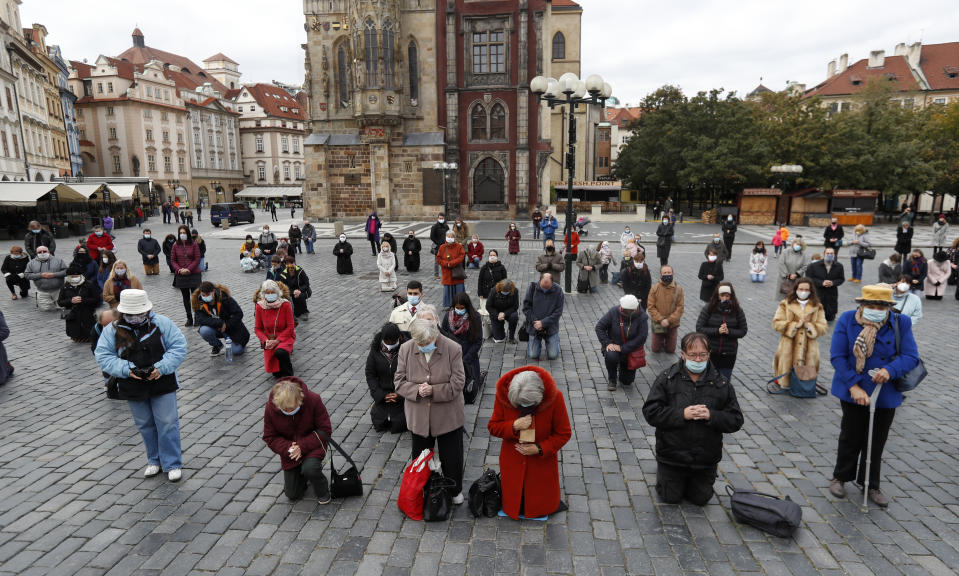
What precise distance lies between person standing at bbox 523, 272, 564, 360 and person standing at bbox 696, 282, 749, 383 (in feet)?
7.00

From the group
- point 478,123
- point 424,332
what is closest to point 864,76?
point 478,123

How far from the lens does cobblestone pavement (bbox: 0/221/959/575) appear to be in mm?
4250

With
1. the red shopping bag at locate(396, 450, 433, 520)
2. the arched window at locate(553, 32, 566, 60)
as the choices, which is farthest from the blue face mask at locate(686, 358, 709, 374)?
the arched window at locate(553, 32, 566, 60)

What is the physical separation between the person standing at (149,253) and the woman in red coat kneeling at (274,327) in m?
11.2

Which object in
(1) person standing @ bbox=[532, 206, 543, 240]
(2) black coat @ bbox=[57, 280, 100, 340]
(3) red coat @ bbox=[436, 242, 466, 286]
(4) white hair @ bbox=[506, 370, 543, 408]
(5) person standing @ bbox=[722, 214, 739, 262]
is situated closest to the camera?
(4) white hair @ bbox=[506, 370, 543, 408]

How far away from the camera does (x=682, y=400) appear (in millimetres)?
4684

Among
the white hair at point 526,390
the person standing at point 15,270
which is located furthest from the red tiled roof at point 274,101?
the white hair at point 526,390

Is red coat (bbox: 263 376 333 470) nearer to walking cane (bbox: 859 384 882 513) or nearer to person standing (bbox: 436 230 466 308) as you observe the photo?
walking cane (bbox: 859 384 882 513)

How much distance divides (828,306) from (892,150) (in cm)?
3203

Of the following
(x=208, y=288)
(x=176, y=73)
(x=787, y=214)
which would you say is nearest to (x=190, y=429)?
(x=208, y=288)

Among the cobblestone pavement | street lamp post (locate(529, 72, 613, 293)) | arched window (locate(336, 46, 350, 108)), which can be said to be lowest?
the cobblestone pavement

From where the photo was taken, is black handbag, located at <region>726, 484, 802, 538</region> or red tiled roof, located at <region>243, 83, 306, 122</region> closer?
black handbag, located at <region>726, 484, 802, 538</region>

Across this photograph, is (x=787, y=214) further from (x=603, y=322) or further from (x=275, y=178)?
(x=275, y=178)

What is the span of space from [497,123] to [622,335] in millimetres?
33501
